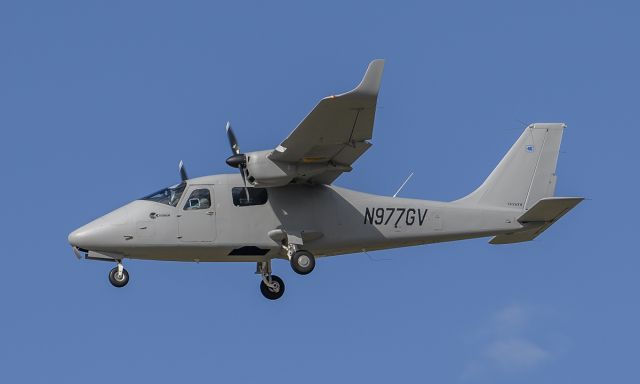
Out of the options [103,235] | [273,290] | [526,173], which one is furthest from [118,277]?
[526,173]

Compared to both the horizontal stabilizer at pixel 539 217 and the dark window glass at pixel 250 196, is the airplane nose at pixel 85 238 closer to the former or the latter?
the dark window glass at pixel 250 196

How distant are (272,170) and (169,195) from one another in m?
2.77

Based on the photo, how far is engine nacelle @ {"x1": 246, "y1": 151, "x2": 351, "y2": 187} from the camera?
3034 cm

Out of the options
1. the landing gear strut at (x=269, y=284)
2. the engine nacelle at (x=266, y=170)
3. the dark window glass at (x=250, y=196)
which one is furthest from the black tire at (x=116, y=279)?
the engine nacelle at (x=266, y=170)

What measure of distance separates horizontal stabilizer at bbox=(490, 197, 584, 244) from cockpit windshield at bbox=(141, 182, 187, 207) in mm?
8452

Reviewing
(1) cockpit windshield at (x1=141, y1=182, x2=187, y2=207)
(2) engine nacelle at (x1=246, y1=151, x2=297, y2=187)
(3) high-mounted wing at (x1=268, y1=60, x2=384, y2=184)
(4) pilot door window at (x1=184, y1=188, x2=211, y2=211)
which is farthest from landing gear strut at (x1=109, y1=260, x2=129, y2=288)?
(3) high-mounted wing at (x1=268, y1=60, x2=384, y2=184)

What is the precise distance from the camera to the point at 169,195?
31312mm

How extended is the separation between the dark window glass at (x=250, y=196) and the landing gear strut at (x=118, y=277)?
313cm

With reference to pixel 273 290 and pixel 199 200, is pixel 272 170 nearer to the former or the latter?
pixel 199 200

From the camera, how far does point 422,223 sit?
32344 millimetres

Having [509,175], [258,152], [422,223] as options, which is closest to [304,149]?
[258,152]

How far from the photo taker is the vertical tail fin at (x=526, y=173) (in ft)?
110

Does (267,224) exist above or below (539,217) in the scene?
below

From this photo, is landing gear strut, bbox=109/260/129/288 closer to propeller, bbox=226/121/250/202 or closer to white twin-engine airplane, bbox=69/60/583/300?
white twin-engine airplane, bbox=69/60/583/300
